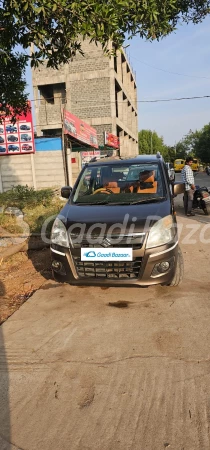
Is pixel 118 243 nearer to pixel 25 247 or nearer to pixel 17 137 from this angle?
pixel 25 247

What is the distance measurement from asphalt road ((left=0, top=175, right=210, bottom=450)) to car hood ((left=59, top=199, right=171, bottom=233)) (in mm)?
975

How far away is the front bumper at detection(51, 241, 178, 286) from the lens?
3.45 m

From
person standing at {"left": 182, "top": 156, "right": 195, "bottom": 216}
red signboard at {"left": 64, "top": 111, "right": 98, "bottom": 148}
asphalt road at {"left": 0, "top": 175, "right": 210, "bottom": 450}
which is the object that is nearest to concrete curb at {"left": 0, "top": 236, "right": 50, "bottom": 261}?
asphalt road at {"left": 0, "top": 175, "right": 210, "bottom": 450}

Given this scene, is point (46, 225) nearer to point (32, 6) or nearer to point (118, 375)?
point (32, 6)

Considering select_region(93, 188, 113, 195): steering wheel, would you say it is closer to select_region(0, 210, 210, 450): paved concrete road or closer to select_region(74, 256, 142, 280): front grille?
select_region(74, 256, 142, 280): front grille

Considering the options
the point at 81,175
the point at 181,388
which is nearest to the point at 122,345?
the point at 181,388

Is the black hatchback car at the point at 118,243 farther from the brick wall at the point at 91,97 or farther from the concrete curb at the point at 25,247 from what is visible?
the brick wall at the point at 91,97

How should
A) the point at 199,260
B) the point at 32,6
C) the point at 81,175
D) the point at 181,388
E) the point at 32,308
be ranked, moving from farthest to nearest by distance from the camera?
the point at 199,260 < the point at 81,175 < the point at 32,308 < the point at 32,6 < the point at 181,388

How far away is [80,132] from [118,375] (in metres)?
15.6

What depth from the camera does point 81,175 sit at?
488 centimetres

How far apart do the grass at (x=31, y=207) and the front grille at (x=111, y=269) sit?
3638 mm

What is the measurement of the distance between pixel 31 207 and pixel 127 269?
7033 millimetres

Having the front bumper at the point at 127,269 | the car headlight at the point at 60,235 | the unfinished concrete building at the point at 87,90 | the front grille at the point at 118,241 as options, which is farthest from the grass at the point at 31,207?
the unfinished concrete building at the point at 87,90

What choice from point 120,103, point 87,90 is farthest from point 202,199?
point 120,103
